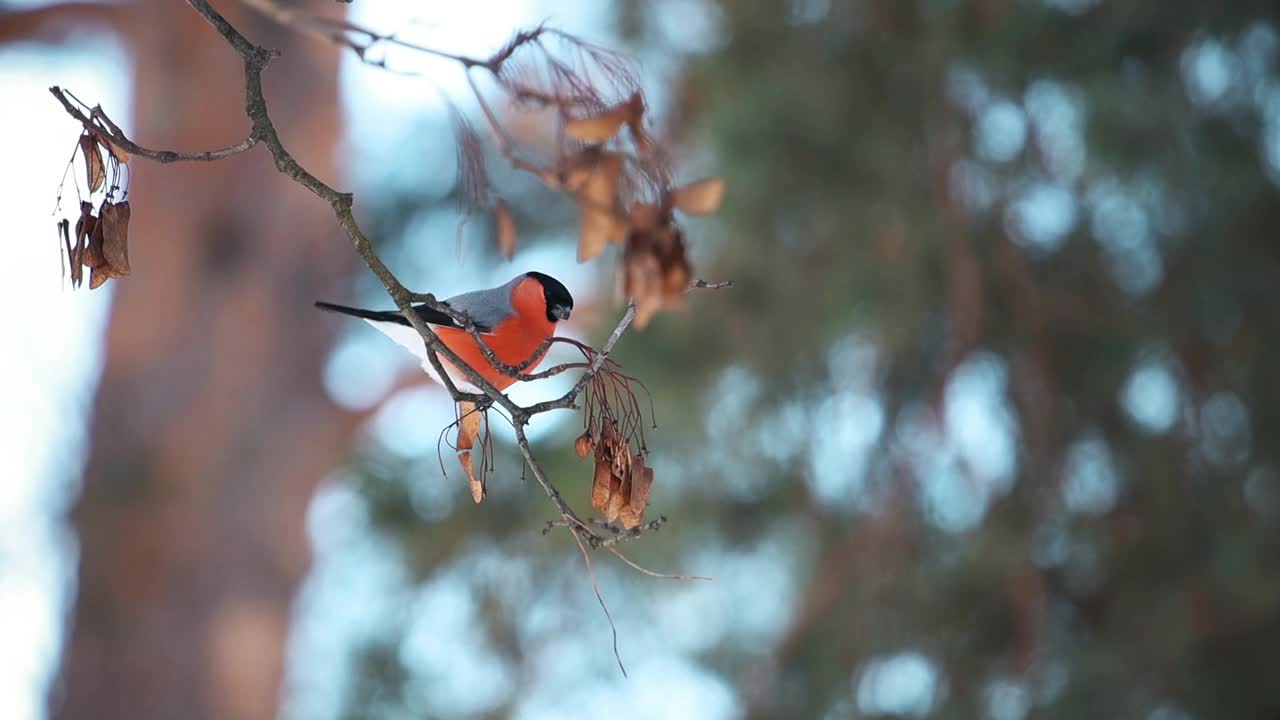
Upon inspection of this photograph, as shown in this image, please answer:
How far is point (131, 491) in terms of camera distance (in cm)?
485

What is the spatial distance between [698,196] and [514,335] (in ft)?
4.33

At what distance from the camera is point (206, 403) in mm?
5043

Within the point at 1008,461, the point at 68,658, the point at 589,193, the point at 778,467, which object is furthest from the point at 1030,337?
the point at 68,658

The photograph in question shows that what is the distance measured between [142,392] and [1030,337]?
3.32 m

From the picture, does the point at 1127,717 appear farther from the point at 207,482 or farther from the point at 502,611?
the point at 207,482

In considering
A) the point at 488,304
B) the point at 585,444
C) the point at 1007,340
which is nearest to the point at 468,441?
the point at 585,444

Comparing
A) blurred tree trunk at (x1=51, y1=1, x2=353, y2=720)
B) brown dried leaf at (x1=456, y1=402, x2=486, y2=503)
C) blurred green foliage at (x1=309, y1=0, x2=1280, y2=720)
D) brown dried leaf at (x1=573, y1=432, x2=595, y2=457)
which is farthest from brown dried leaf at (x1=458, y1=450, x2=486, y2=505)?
blurred tree trunk at (x1=51, y1=1, x2=353, y2=720)

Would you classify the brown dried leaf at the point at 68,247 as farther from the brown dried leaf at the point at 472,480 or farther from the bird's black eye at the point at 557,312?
the bird's black eye at the point at 557,312

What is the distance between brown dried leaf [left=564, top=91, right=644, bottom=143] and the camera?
3.26 feet

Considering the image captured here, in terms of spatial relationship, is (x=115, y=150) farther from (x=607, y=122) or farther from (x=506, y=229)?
(x=607, y=122)

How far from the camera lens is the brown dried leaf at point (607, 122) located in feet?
3.26

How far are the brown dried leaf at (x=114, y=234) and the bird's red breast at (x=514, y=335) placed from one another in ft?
2.39

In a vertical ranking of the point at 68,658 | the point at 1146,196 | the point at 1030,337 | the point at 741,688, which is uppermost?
the point at 1146,196

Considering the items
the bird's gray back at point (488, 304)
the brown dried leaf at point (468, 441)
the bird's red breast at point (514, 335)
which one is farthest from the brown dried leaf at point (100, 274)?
the bird's gray back at point (488, 304)
